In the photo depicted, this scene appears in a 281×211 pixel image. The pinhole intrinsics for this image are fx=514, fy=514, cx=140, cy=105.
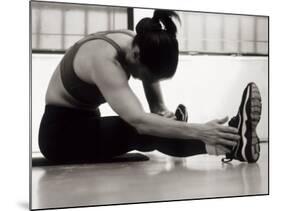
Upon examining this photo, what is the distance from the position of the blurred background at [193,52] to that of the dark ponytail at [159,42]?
0.04 meters

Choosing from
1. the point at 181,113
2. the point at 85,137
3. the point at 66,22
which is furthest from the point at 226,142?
the point at 66,22

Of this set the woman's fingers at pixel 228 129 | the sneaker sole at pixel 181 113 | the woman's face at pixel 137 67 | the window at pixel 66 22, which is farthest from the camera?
the woman's fingers at pixel 228 129

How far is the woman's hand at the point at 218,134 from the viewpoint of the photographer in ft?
10.7

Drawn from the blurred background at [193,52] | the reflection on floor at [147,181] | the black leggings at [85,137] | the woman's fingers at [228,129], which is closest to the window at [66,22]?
the blurred background at [193,52]

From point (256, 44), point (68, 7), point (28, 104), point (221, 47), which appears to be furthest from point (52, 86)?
point (256, 44)

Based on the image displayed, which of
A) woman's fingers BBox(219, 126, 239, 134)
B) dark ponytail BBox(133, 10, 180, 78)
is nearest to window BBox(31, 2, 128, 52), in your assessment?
dark ponytail BBox(133, 10, 180, 78)

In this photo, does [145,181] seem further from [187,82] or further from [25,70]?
[25,70]

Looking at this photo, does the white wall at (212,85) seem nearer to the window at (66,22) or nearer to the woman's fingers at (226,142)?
the woman's fingers at (226,142)

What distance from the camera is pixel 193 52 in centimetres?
326

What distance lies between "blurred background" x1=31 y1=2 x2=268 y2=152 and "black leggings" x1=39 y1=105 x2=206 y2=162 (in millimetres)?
64

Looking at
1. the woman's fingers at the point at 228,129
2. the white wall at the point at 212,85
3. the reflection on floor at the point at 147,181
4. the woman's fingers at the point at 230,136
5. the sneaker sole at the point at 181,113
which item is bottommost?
the reflection on floor at the point at 147,181

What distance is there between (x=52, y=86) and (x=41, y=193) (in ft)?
2.03

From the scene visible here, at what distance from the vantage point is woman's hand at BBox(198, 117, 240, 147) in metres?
3.25

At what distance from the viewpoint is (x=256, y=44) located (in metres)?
3.44
